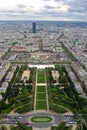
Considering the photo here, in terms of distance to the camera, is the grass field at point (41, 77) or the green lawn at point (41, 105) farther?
the grass field at point (41, 77)

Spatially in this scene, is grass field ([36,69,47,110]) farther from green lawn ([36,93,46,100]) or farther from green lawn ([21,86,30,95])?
green lawn ([21,86,30,95])

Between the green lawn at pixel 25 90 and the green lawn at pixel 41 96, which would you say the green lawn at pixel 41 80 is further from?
the green lawn at pixel 41 96

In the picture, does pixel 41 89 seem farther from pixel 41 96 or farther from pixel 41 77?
pixel 41 77

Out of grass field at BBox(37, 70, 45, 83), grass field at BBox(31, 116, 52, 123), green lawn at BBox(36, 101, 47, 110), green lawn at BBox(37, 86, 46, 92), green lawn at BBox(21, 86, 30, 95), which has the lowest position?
grass field at BBox(37, 70, 45, 83)

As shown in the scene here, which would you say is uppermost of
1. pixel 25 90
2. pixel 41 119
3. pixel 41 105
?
pixel 41 119

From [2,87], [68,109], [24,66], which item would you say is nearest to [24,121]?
[68,109]

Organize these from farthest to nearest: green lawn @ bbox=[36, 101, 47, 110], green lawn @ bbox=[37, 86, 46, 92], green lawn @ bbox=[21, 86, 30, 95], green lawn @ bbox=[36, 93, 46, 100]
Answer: green lawn @ bbox=[37, 86, 46, 92], green lawn @ bbox=[21, 86, 30, 95], green lawn @ bbox=[36, 93, 46, 100], green lawn @ bbox=[36, 101, 47, 110]

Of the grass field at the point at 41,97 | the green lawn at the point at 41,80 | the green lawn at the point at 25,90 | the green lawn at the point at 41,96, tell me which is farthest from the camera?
the green lawn at the point at 41,80

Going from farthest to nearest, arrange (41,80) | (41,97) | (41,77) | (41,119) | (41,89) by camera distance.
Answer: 1. (41,77)
2. (41,80)
3. (41,89)
4. (41,97)
5. (41,119)

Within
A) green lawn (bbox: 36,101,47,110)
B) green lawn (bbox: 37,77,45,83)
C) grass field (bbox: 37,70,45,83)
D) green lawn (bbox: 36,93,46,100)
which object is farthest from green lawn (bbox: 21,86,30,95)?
grass field (bbox: 37,70,45,83)

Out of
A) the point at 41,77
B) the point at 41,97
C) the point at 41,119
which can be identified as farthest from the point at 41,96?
the point at 41,77

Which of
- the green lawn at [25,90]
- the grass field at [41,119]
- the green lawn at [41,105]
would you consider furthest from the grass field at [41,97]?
the grass field at [41,119]
